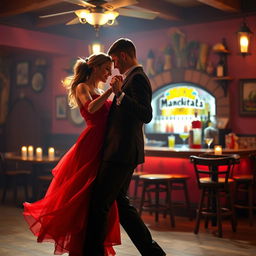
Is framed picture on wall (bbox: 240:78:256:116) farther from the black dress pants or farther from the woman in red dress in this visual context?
the black dress pants

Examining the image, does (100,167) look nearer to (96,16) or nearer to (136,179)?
(96,16)

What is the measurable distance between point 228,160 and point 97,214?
2.14 m

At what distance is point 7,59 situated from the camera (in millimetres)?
9562

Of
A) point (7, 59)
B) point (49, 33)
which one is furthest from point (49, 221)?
point (7, 59)

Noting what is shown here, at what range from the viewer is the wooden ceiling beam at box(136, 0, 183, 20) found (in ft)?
22.3

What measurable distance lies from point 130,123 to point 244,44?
378cm

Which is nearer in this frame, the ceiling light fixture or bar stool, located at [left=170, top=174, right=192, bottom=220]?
the ceiling light fixture

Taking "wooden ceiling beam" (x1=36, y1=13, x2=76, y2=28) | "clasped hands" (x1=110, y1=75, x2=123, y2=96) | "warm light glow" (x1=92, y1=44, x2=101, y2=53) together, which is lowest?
"clasped hands" (x1=110, y1=75, x2=123, y2=96)

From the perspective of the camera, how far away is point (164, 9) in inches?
279

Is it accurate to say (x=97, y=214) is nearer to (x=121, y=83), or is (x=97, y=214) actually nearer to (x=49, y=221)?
(x=49, y=221)

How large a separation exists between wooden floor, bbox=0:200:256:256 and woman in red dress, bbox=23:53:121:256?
2.86ft

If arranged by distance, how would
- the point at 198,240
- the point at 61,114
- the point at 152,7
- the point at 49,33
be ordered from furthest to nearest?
the point at 61,114
the point at 49,33
the point at 152,7
the point at 198,240

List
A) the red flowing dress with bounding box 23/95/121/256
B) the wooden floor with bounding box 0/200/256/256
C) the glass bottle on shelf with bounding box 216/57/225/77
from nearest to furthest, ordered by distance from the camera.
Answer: the red flowing dress with bounding box 23/95/121/256 < the wooden floor with bounding box 0/200/256/256 < the glass bottle on shelf with bounding box 216/57/225/77

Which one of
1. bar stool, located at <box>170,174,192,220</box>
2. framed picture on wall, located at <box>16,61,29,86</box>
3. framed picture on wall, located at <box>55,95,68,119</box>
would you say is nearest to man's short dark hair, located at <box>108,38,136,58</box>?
bar stool, located at <box>170,174,192,220</box>
